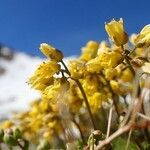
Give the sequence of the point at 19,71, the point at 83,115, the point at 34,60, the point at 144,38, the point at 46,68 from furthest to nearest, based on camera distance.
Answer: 1. the point at 34,60
2. the point at 19,71
3. the point at 83,115
4. the point at 46,68
5. the point at 144,38

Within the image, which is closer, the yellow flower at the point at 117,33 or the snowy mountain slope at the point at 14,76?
the yellow flower at the point at 117,33

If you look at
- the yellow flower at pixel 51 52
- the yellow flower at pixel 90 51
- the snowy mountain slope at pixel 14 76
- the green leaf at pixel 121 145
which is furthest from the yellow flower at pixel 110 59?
the snowy mountain slope at pixel 14 76

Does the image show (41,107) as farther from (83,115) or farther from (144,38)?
(144,38)

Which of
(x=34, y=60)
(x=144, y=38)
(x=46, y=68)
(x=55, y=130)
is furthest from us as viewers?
(x=34, y=60)

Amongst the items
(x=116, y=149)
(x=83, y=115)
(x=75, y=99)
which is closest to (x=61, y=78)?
(x=116, y=149)

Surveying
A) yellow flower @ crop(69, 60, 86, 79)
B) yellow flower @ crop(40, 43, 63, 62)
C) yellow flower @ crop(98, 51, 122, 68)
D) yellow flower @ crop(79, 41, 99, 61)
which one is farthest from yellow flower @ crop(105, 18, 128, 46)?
yellow flower @ crop(79, 41, 99, 61)

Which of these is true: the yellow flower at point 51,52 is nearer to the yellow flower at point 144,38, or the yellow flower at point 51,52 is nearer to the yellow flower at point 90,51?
the yellow flower at point 144,38
